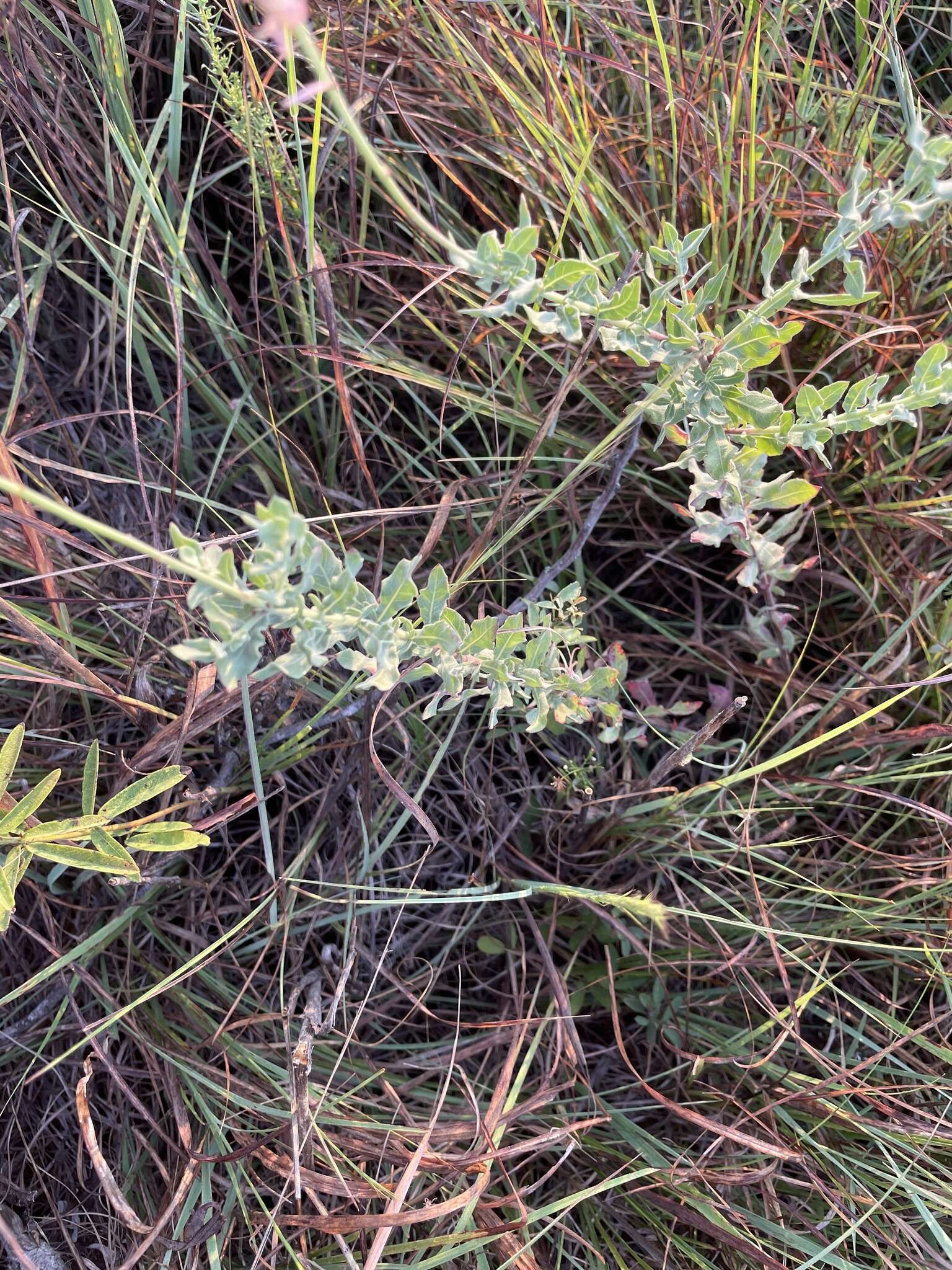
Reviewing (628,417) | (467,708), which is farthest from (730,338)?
(467,708)

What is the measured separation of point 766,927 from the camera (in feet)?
4.31

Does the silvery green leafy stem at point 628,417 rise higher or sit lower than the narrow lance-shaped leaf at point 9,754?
higher

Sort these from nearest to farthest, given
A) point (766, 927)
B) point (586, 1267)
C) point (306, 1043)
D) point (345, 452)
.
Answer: point (306, 1043) < point (766, 927) < point (586, 1267) < point (345, 452)

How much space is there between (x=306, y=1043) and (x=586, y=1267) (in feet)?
2.11

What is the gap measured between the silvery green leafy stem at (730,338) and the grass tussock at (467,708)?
0.74 feet

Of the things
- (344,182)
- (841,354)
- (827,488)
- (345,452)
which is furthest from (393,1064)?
(344,182)

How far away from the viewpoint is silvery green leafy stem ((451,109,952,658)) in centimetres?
82

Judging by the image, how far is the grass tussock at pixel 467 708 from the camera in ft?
4.50

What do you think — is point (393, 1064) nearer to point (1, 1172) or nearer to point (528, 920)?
point (528, 920)

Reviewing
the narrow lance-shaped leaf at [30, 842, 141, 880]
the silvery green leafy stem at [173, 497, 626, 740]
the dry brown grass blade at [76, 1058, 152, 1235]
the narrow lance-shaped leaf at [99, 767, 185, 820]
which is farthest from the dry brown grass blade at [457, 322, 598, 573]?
the dry brown grass blade at [76, 1058, 152, 1235]

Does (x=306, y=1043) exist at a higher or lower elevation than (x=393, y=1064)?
higher

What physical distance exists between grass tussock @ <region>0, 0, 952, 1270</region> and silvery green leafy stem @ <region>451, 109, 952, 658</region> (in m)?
0.23

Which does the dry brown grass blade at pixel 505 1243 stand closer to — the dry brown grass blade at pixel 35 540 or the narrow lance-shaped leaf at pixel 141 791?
the narrow lance-shaped leaf at pixel 141 791

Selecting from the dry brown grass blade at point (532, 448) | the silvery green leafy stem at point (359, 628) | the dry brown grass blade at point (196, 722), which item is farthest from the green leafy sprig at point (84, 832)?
the dry brown grass blade at point (532, 448)
